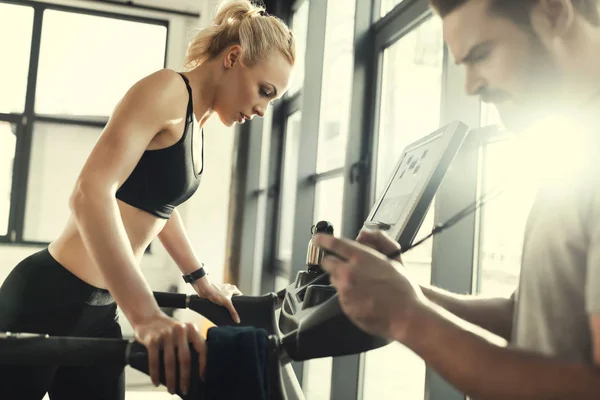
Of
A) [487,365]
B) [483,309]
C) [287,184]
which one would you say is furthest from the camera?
[287,184]

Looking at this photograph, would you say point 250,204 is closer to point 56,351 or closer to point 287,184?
point 287,184

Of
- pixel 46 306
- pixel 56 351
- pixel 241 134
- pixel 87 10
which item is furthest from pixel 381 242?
pixel 87 10

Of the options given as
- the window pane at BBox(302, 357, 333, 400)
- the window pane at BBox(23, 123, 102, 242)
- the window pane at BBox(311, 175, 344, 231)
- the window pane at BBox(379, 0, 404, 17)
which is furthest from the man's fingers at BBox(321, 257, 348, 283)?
the window pane at BBox(23, 123, 102, 242)

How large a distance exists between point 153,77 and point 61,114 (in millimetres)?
3205

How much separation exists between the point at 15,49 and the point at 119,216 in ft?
12.3

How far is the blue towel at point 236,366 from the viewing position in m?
0.74

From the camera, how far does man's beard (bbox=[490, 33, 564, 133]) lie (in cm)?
64

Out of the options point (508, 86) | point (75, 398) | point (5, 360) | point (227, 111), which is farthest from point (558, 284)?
point (75, 398)

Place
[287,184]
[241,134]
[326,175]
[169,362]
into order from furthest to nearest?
[241,134] → [287,184] → [326,175] → [169,362]

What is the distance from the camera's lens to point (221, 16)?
5.27 ft

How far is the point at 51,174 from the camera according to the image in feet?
13.2

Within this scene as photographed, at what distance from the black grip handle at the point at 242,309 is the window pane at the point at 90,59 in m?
3.09

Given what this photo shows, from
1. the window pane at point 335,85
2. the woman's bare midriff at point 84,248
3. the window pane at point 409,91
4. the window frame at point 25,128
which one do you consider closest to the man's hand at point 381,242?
the woman's bare midriff at point 84,248

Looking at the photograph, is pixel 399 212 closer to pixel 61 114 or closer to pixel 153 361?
pixel 153 361
